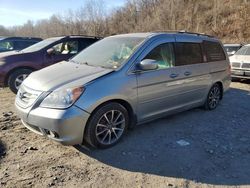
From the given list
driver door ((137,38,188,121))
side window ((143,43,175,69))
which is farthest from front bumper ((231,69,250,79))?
side window ((143,43,175,69))

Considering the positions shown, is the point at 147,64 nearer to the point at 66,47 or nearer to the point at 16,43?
the point at 66,47

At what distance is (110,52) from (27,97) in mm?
1649

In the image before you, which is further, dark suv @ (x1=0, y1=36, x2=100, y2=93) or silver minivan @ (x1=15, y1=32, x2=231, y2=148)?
dark suv @ (x1=0, y1=36, x2=100, y2=93)

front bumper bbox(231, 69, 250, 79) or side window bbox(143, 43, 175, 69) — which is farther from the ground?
side window bbox(143, 43, 175, 69)

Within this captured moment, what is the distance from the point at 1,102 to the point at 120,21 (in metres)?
32.0

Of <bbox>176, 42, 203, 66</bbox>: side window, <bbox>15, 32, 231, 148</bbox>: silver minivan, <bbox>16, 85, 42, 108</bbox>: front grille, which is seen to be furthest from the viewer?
<bbox>176, 42, 203, 66</bbox>: side window

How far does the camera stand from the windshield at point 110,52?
15.3 ft

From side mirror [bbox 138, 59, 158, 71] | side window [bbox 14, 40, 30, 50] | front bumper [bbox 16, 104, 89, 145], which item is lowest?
front bumper [bbox 16, 104, 89, 145]

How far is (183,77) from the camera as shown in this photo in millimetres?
5336

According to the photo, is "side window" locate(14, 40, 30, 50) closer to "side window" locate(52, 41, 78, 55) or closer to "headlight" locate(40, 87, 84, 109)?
"side window" locate(52, 41, 78, 55)

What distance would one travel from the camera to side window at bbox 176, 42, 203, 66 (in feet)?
17.5

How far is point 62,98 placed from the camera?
381cm

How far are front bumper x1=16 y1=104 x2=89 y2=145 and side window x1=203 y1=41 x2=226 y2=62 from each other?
11.5 ft

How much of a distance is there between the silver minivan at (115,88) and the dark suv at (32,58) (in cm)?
307
